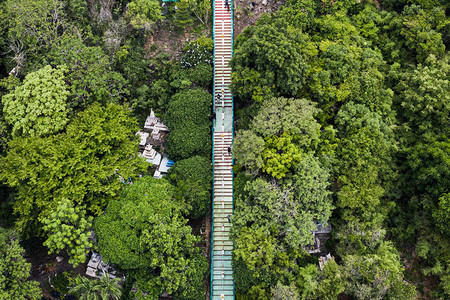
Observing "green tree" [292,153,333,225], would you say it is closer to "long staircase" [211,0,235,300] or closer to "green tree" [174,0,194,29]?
"long staircase" [211,0,235,300]

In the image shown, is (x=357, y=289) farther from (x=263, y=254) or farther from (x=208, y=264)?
(x=208, y=264)

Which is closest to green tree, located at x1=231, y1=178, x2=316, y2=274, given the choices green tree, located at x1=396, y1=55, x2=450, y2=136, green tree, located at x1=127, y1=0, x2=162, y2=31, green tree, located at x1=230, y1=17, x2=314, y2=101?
green tree, located at x1=230, y1=17, x2=314, y2=101

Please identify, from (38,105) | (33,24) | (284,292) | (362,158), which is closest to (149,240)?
(284,292)

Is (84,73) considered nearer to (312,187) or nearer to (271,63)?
(271,63)

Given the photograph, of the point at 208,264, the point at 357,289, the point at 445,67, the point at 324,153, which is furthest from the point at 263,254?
the point at 445,67

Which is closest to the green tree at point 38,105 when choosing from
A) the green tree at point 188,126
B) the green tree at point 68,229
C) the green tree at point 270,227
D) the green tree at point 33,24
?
the green tree at point 33,24

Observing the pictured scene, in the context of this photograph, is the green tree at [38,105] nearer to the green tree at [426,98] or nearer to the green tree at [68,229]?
the green tree at [68,229]
